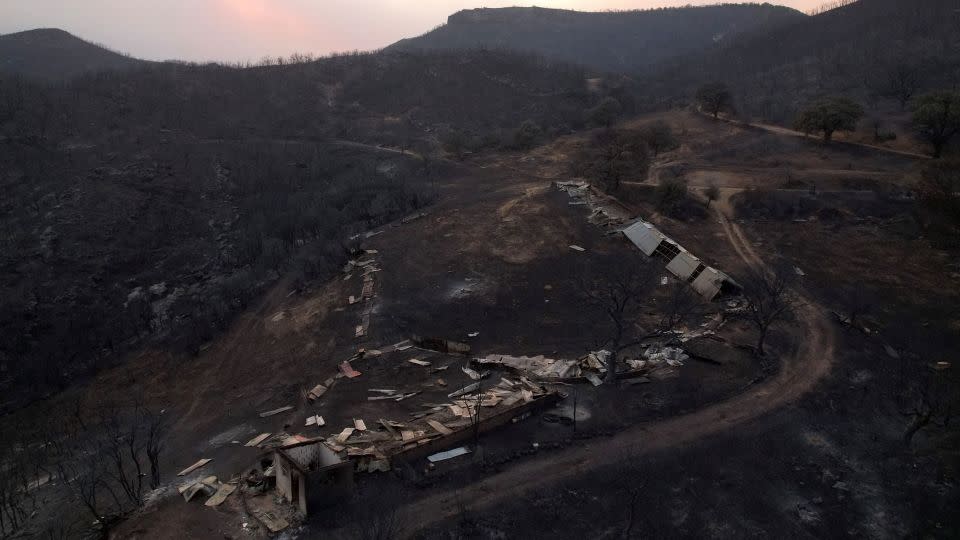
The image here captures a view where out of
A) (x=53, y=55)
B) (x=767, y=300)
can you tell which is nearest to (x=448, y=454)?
(x=767, y=300)

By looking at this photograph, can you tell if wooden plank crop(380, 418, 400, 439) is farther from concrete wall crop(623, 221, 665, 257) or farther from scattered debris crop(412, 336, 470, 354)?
concrete wall crop(623, 221, 665, 257)

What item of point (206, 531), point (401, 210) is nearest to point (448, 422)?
point (206, 531)

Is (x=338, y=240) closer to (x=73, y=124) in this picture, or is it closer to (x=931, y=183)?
(x=931, y=183)

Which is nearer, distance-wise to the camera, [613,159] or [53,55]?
[613,159]

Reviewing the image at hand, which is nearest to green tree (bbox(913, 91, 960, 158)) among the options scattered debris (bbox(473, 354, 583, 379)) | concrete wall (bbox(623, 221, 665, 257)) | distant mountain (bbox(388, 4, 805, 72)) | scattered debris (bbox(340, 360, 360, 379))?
concrete wall (bbox(623, 221, 665, 257))

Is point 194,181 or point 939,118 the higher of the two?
point 939,118

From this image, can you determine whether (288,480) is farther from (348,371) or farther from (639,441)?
(639,441)

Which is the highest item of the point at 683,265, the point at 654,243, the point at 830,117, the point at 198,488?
the point at 830,117
